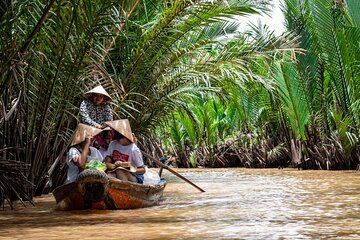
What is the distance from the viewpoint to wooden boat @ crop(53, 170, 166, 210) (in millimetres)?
6121

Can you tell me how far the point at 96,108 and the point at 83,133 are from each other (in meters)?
0.77

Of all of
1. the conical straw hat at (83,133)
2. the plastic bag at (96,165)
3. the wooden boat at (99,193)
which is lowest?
the wooden boat at (99,193)

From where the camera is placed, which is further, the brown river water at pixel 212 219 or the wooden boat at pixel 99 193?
the wooden boat at pixel 99 193

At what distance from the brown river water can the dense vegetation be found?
0.85 meters

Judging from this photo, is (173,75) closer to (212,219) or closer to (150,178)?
(150,178)

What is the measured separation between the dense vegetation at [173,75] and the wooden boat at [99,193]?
1.69ft

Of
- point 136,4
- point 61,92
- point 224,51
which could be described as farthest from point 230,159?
point 61,92

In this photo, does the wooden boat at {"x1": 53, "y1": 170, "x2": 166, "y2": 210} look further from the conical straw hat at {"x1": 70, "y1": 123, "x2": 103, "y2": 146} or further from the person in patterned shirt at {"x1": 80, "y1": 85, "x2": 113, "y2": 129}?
the person in patterned shirt at {"x1": 80, "y1": 85, "x2": 113, "y2": 129}

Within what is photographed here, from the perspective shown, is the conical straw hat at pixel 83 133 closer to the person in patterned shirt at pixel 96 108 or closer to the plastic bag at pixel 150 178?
the person in patterned shirt at pixel 96 108

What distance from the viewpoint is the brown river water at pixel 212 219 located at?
15.0ft

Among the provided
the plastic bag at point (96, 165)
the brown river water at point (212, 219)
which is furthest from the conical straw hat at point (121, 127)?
the brown river water at point (212, 219)

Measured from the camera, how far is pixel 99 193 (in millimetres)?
6312

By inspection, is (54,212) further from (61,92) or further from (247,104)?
(247,104)

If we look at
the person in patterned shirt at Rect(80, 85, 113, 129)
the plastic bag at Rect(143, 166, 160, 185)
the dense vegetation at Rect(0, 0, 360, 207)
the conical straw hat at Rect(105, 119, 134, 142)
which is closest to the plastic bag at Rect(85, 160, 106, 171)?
the conical straw hat at Rect(105, 119, 134, 142)
